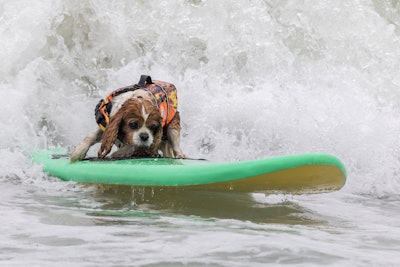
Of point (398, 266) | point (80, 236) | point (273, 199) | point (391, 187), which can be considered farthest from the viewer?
point (391, 187)

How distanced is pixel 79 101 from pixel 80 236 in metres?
5.18

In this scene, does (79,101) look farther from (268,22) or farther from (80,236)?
(80,236)

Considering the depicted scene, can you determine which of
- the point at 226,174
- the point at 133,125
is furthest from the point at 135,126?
the point at 226,174

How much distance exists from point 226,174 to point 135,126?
1.01 meters

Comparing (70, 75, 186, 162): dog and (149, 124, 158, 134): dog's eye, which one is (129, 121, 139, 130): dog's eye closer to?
(70, 75, 186, 162): dog

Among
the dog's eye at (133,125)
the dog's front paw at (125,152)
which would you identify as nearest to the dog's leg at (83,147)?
the dog's front paw at (125,152)

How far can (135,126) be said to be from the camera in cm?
463

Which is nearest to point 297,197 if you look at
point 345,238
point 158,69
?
point 345,238

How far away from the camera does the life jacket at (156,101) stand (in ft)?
16.0

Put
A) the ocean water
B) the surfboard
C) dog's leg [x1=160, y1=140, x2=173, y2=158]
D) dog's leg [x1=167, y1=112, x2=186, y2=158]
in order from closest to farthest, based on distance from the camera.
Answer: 1. the ocean water
2. the surfboard
3. dog's leg [x1=167, y1=112, x2=186, y2=158]
4. dog's leg [x1=160, y1=140, x2=173, y2=158]

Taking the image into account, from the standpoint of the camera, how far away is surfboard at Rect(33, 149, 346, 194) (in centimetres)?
369

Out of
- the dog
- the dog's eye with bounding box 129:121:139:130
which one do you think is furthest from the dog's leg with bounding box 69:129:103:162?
the dog's eye with bounding box 129:121:139:130

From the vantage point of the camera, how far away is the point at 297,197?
4.83m

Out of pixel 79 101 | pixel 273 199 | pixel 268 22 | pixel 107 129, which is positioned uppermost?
pixel 268 22
